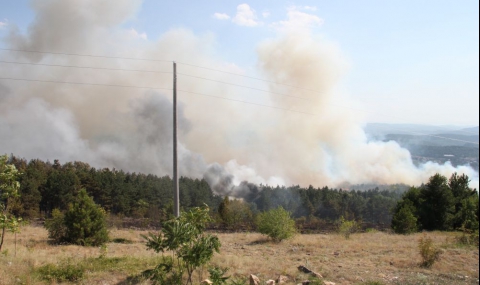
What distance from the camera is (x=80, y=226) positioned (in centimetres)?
1517

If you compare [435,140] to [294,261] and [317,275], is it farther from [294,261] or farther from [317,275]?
[317,275]

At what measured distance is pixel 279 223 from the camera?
17922mm

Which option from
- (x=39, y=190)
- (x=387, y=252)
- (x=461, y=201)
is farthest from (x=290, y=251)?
(x=39, y=190)

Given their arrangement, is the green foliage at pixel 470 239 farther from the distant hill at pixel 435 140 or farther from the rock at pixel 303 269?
the rock at pixel 303 269

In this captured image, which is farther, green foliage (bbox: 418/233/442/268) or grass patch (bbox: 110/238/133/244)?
grass patch (bbox: 110/238/133/244)

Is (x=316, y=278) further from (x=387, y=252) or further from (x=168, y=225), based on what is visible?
(x=387, y=252)

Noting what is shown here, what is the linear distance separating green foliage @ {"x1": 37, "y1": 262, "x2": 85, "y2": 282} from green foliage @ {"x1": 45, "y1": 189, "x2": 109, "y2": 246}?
217 inches

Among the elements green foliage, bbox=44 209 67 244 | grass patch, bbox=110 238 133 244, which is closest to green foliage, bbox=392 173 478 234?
grass patch, bbox=110 238 133 244

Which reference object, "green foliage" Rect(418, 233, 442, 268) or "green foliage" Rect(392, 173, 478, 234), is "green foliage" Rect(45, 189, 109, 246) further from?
"green foliage" Rect(392, 173, 478, 234)

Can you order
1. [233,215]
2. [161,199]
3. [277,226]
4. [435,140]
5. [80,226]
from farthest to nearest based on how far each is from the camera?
[161,199]
[233,215]
[435,140]
[277,226]
[80,226]

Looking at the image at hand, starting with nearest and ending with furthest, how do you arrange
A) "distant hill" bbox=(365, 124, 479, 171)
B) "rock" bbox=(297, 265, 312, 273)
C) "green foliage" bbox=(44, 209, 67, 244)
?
"rock" bbox=(297, 265, 312, 273), "green foliage" bbox=(44, 209, 67, 244), "distant hill" bbox=(365, 124, 479, 171)

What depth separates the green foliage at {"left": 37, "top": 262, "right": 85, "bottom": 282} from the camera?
30.0 feet

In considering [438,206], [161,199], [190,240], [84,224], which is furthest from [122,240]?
[438,206]

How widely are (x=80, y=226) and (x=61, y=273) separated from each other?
623 cm
